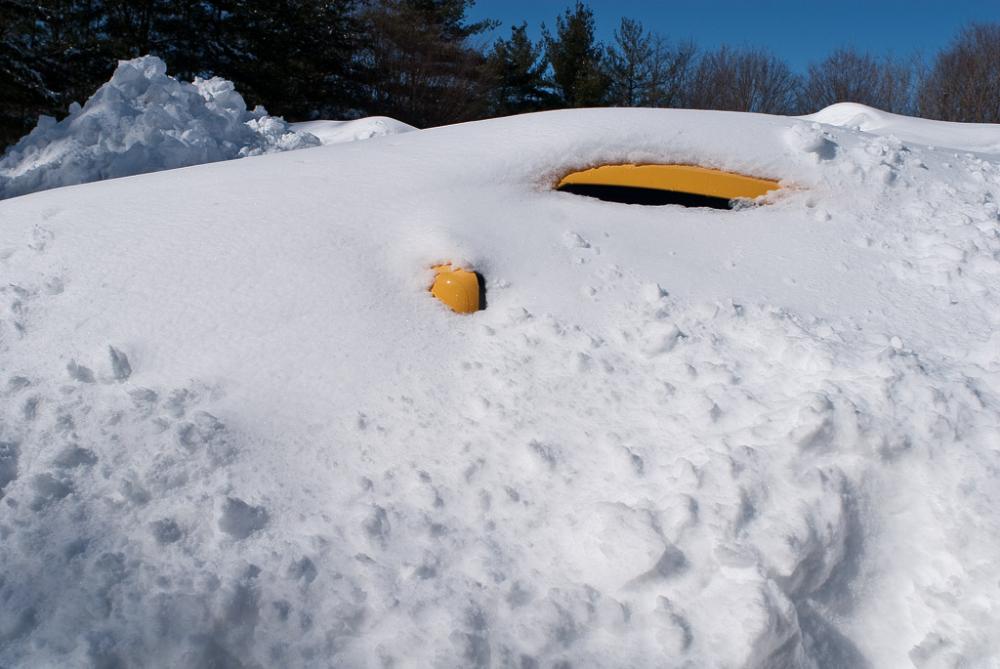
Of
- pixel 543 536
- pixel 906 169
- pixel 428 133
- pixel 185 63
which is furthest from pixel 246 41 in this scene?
pixel 543 536

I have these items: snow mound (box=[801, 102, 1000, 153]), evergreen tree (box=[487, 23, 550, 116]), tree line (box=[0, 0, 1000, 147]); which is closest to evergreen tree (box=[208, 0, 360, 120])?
tree line (box=[0, 0, 1000, 147])

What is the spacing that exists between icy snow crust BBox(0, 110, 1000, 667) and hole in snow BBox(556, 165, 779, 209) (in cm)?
8

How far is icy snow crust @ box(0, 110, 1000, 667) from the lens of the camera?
4.34 ft

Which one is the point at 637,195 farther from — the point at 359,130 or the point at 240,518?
the point at 359,130

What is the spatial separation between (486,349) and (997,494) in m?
1.23

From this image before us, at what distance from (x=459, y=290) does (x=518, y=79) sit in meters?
19.2

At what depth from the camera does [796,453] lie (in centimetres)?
158

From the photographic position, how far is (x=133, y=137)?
443cm

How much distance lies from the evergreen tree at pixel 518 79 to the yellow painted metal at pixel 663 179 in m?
17.4

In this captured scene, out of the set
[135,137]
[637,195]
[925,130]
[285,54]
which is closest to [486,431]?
[637,195]

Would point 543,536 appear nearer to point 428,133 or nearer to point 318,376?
point 318,376

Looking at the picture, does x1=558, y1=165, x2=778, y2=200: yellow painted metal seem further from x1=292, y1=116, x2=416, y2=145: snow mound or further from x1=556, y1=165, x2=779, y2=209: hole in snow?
x1=292, y1=116, x2=416, y2=145: snow mound

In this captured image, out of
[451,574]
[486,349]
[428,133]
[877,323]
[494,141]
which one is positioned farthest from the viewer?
[428,133]

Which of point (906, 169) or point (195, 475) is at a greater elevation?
point (906, 169)
